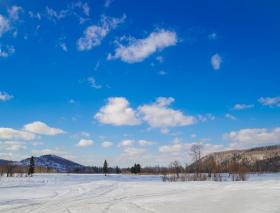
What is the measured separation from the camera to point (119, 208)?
1222 cm

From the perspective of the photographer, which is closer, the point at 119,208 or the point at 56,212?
the point at 56,212

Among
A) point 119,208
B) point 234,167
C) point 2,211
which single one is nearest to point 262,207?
point 119,208

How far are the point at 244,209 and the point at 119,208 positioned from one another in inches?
164

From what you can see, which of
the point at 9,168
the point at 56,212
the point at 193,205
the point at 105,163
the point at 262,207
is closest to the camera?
the point at 56,212

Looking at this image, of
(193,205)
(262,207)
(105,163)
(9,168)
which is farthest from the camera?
(105,163)

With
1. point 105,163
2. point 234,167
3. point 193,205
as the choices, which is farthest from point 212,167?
point 105,163

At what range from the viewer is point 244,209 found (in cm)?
1162

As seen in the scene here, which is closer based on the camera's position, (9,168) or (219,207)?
(219,207)

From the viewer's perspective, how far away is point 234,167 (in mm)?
46062

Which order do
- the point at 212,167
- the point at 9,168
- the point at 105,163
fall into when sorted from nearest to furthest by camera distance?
the point at 212,167 → the point at 9,168 → the point at 105,163

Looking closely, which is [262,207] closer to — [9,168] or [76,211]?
[76,211]

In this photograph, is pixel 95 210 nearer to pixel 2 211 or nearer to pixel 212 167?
pixel 2 211

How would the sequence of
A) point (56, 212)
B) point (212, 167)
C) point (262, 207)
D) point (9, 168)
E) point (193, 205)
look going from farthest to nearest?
point (9, 168)
point (212, 167)
point (193, 205)
point (262, 207)
point (56, 212)

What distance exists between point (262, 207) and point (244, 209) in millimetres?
736
